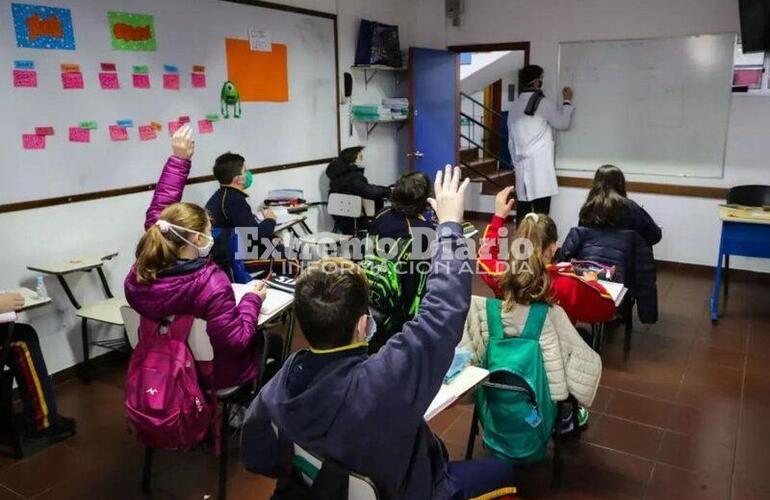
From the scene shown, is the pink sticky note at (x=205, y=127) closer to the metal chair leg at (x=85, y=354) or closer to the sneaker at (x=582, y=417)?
the metal chair leg at (x=85, y=354)

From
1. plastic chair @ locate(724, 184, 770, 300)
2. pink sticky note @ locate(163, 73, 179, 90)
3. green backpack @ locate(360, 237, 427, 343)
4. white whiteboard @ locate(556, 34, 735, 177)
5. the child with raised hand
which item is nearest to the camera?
the child with raised hand

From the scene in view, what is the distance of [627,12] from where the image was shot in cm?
547

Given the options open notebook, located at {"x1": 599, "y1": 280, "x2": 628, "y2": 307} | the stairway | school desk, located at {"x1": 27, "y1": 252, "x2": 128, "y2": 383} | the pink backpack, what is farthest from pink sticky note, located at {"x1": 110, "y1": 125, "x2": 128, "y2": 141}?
the stairway

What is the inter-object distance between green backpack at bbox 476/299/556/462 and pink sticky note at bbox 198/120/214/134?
9.25 ft

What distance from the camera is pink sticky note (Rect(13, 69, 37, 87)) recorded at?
3125 mm

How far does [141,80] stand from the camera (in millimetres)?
3771

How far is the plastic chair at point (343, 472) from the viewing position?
48.6 inches

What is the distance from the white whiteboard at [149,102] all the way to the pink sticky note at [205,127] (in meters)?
0.03

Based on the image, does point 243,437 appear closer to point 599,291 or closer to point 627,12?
point 599,291

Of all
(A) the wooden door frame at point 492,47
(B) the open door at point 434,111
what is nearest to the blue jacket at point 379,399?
(B) the open door at point 434,111

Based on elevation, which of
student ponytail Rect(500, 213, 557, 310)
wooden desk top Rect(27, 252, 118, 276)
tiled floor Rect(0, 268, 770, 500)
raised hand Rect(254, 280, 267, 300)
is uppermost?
student ponytail Rect(500, 213, 557, 310)

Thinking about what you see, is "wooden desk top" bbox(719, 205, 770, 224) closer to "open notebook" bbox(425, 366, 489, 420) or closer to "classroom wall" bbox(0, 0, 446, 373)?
"open notebook" bbox(425, 366, 489, 420)

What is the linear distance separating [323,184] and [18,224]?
2.74m

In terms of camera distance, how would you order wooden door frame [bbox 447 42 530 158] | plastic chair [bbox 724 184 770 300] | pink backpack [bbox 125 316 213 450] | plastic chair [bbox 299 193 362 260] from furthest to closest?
1. wooden door frame [bbox 447 42 530 158]
2. plastic chair [bbox 724 184 770 300]
3. plastic chair [bbox 299 193 362 260]
4. pink backpack [bbox 125 316 213 450]
